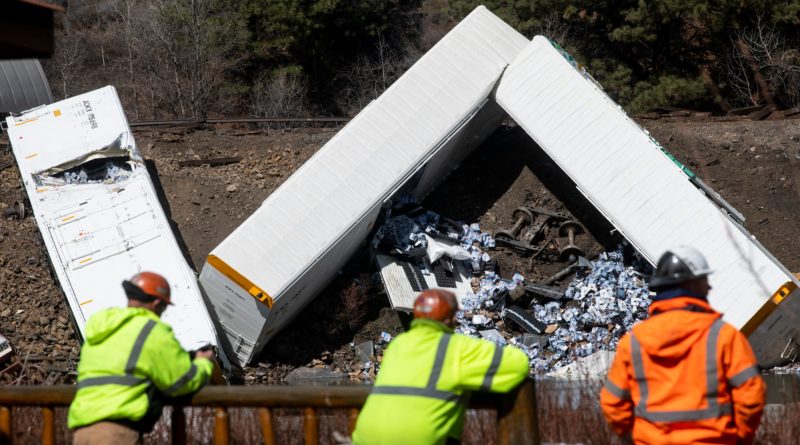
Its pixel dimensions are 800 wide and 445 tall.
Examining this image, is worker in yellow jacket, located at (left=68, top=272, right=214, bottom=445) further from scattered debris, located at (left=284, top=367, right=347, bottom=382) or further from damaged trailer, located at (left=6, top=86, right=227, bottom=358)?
scattered debris, located at (left=284, top=367, right=347, bottom=382)

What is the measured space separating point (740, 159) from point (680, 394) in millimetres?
17686

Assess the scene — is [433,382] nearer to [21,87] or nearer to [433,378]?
[433,378]

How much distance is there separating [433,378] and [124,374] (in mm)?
1590

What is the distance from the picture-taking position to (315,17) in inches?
1375

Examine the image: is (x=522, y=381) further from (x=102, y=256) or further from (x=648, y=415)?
(x=102, y=256)

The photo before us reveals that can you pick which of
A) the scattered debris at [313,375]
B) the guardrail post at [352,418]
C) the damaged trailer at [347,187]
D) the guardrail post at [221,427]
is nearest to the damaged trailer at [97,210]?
the damaged trailer at [347,187]

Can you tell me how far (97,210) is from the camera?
1608 centimetres

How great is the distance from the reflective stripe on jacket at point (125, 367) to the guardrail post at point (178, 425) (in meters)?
0.33

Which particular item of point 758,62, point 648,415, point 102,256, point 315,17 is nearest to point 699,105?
point 758,62

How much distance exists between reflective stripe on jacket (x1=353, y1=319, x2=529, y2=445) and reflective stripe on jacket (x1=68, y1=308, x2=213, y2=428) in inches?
42.6

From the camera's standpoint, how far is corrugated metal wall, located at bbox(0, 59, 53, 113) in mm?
23219

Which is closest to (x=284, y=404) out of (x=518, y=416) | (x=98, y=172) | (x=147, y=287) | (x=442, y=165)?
(x=147, y=287)

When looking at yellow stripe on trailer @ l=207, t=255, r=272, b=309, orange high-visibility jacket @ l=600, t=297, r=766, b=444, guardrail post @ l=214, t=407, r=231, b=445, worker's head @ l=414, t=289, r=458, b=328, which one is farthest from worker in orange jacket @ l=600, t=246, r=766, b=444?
yellow stripe on trailer @ l=207, t=255, r=272, b=309

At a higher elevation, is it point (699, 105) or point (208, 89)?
point (699, 105)
